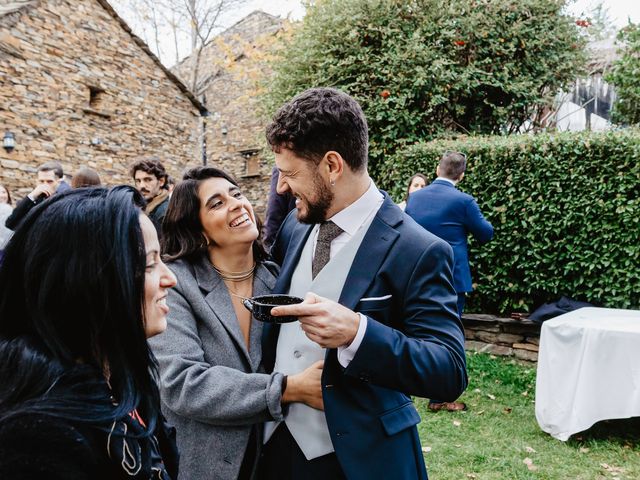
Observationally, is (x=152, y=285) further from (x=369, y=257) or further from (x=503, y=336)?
(x=503, y=336)

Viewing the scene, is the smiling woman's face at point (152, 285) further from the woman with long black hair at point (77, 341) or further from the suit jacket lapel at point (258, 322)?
the suit jacket lapel at point (258, 322)

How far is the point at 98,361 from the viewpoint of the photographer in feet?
4.15

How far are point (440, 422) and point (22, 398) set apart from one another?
14.8 feet

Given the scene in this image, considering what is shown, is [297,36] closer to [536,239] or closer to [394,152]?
[394,152]

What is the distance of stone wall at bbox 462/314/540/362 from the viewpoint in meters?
6.59

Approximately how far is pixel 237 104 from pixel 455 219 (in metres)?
17.2

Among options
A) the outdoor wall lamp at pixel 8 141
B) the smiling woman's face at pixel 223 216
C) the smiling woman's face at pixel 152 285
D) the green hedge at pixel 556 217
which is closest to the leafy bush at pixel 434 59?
the green hedge at pixel 556 217

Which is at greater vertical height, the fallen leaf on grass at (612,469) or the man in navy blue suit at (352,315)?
the man in navy blue suit at (352,315)

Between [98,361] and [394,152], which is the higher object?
[394,152]

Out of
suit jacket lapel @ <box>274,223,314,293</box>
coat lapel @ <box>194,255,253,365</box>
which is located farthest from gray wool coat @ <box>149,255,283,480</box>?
suit jacket lapel @ <box>274,223,314,293</box>

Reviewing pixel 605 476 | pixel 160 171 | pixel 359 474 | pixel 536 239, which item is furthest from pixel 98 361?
pixel 536 239

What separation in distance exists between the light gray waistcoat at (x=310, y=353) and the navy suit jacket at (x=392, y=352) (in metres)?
0.08

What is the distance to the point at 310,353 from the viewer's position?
179 cm

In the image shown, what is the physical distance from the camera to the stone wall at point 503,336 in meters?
6.59
